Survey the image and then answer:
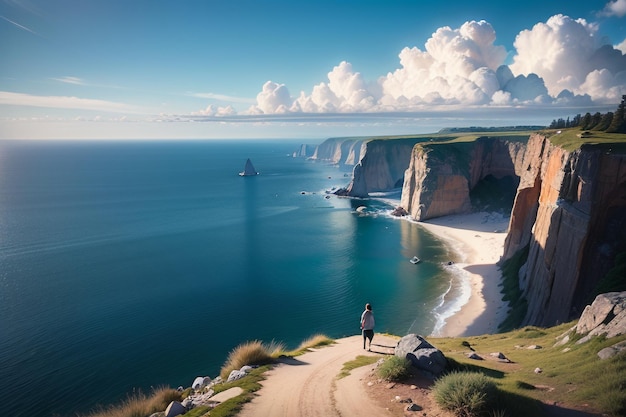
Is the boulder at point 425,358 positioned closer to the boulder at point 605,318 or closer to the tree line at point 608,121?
the boulder at point 605,318

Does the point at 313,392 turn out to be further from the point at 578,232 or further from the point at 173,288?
the point at 173,288

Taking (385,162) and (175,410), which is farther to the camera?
(385,162)

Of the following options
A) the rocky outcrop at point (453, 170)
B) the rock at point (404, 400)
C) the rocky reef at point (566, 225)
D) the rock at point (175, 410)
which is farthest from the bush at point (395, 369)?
the rocky outcrop at point (453, 170)

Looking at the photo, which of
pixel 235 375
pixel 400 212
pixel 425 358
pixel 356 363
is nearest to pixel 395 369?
pixel 425 358

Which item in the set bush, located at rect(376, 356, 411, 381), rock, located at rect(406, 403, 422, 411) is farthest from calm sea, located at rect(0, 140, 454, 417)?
rock, located at rect(406, 403, 422, 411)

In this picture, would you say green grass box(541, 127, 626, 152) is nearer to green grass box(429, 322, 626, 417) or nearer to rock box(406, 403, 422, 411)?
green grass box(429, 322, 626, 417)

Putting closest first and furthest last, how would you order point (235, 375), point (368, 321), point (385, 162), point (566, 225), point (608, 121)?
point (235, 375) < point (368, 321) < point (566, 225) < point (608, 121) < point (385, 162)
